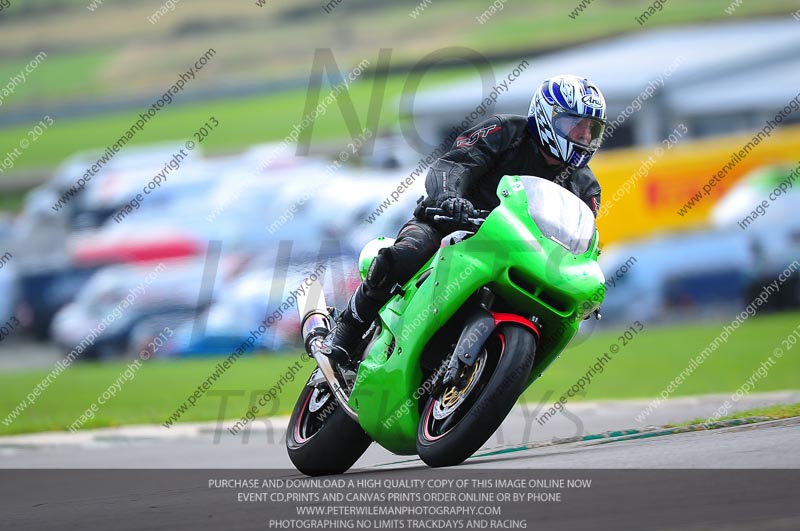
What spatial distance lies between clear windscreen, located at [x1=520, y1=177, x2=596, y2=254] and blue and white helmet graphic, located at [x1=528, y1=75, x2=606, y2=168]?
1.24ft

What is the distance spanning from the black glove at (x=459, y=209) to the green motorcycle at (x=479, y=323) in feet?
0.25

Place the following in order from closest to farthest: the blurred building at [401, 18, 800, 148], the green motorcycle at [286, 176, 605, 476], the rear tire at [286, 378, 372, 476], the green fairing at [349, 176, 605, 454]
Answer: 1. the green motorcycle at [286, 176, 605, 476]
2. the green fairing at [349, 176, 605, 454]
3. the rear tire at [286, 378, 372, 476]
4. the blurred building at [401, 18, 800, 148]

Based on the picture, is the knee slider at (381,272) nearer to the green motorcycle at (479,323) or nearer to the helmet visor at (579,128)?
the green motorcycle at (479,323)

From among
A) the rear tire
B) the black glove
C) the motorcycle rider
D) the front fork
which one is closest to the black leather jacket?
the motorcycle rider

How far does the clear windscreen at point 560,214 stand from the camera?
6.84 metres

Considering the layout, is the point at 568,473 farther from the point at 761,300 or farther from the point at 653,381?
the point at 761,300

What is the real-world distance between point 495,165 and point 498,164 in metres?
0.02

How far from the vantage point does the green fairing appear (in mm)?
6707

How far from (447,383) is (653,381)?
9191 millimetres

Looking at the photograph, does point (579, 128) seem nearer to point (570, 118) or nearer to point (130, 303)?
point (570, 118)

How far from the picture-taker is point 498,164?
760 centimetres

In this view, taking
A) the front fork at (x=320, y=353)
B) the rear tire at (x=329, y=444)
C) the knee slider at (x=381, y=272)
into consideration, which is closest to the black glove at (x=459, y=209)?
the knee slider at (x=381, y=272)

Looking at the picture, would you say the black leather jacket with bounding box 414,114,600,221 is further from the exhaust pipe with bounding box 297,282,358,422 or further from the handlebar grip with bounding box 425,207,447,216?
the exhaust pipe with bounding box 297,282,358,422

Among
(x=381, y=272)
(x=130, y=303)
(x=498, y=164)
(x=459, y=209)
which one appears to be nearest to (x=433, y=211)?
(x=459, y=209)
